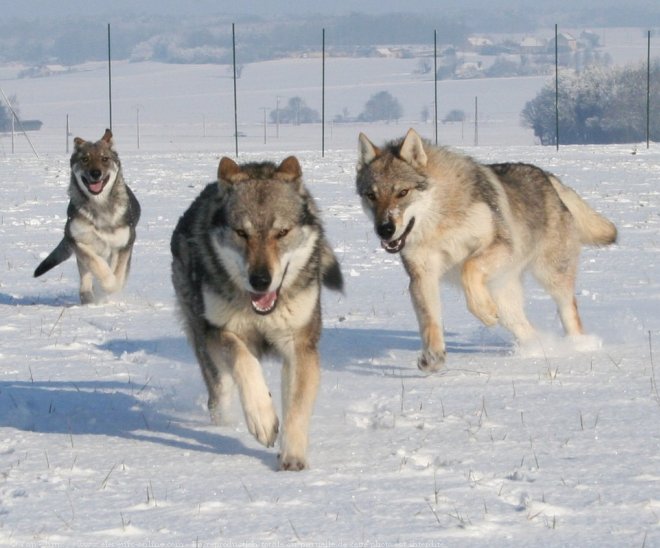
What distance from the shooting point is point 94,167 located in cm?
1090

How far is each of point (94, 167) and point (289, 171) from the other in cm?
604

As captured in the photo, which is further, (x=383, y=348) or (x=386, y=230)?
(x=383, y=348)

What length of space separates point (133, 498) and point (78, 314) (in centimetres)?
537

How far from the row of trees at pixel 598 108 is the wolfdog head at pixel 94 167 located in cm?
5871

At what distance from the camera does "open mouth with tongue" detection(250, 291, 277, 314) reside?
4879 millimetres

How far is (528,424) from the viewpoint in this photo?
5.21 m

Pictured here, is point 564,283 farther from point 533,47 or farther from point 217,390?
point 533,47

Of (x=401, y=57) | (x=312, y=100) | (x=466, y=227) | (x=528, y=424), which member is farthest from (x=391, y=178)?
(x=401, y=57)

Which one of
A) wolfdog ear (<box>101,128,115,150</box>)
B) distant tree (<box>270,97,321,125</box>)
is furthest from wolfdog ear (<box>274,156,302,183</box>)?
distant tree (<box>270,97,321,125</box>)

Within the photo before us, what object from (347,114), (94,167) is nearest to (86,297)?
(94,167)

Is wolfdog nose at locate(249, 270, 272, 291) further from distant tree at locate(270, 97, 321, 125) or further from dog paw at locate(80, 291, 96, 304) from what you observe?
distant tree at locate(270, 97, 321, 125)

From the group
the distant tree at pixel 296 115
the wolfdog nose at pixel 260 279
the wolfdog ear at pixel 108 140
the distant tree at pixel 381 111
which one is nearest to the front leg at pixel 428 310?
the wolfdog nose at pixel 260 279

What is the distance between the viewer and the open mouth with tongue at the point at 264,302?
488 cm

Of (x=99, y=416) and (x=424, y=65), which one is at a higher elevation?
(x=424, y=65)
